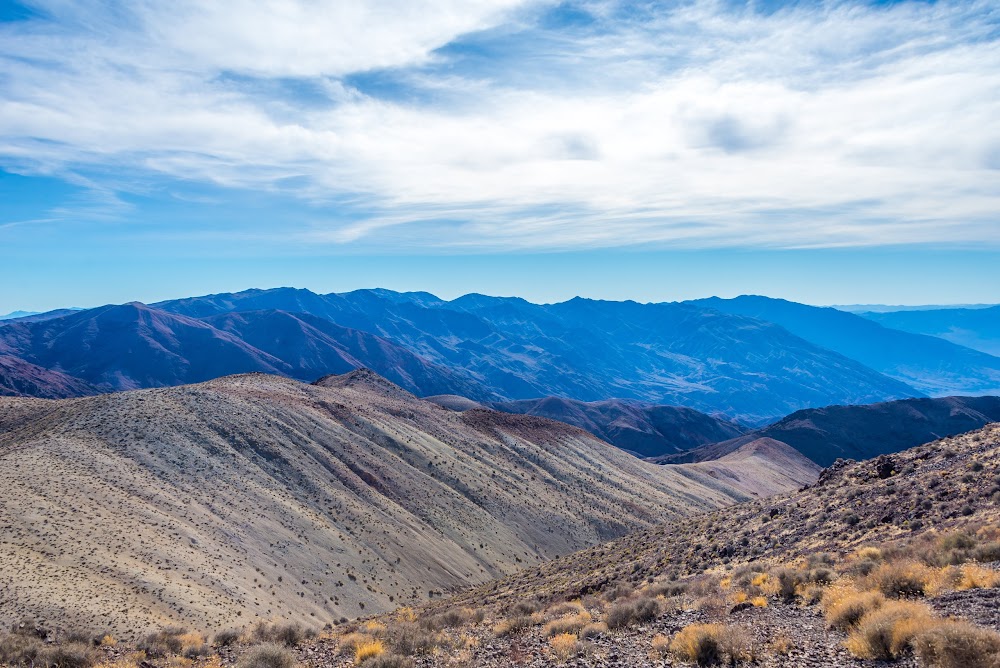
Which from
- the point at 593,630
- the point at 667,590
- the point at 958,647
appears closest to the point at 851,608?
the point at 958,647

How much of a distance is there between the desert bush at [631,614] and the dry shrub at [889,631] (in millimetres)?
5885

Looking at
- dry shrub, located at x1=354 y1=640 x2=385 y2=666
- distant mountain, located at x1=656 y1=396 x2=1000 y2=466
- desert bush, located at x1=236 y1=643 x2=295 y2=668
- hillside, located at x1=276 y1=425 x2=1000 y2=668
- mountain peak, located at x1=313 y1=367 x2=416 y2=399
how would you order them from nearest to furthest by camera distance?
hillside, located at x1=276 y1=425 x2=1000 y2=668 < desert bush, located at x1=236 y1=643 x2=295 y2=668 < dry shrub, located at x1=354 y1=640 x2=385 y2=666 < mountain peak, located at x1=313 y1=367 x2=416 y2=399 < distant mountain, located at x1=656 y1=396 x2=1000 y2=466

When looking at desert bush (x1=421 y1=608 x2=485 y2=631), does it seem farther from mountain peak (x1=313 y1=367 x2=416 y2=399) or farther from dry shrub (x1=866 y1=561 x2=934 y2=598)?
mountain peak (x1=313 y1=367 x2=416 y2=399)

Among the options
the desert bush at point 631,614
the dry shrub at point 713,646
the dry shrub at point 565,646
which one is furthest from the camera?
the desert bush at point 631,614

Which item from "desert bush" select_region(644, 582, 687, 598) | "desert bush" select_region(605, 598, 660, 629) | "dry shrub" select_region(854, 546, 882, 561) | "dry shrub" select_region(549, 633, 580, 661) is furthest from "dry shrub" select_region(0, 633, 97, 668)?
"dry shrub" select_region(854, 546, 882, 561)

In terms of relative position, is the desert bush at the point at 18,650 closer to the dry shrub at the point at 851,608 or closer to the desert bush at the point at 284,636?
the desert bush at the point at 284,636

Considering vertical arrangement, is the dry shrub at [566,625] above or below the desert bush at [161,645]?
above

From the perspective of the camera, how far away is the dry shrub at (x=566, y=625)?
16.9m

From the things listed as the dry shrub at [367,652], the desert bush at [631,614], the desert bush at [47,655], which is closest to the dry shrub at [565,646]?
the desert bush at [631,614]

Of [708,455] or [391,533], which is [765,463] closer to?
[708,455]

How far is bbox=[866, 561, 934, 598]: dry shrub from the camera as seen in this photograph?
1423 cm

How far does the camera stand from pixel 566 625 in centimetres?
1722

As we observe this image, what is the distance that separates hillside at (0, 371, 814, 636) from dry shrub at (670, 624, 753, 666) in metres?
24.0

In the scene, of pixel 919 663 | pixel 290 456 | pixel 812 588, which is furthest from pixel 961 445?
pixel 290 456
